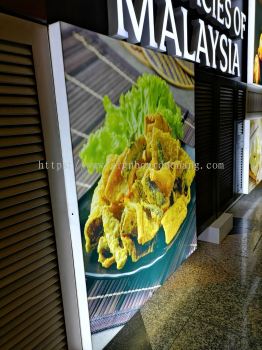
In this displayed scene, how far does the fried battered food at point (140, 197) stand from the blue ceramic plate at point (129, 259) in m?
0.04

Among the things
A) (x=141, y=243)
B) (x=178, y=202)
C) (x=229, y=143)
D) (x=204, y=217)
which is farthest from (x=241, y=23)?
(x=141, y=243)

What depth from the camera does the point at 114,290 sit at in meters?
1.80

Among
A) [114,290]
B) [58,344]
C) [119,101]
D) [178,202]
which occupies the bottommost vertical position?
[58,344]

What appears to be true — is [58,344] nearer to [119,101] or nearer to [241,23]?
[119,101]

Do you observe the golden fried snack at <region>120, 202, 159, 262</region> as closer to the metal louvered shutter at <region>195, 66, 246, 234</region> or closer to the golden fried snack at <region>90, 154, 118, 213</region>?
the golden fried snack at <region>90, 154, 118, 213</region>

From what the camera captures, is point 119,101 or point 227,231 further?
point 227,231

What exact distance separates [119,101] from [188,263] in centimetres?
219

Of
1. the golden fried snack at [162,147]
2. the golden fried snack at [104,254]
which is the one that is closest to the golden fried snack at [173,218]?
the golden fried snack at [162,147]

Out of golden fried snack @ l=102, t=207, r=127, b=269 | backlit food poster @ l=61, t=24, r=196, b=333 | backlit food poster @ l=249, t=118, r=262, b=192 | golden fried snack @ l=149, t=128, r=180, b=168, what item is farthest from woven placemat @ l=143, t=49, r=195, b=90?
backlit food poster @ l=249, t=118, r=262, b=192

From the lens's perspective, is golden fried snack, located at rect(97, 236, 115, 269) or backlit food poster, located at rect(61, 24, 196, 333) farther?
golden fried snack, located at rect(97, 236, 115, 269)

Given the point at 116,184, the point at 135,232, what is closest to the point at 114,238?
the point at 135,232

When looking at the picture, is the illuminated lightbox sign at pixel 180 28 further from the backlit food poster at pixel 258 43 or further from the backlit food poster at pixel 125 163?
the backlit food poster at pixel 258 43

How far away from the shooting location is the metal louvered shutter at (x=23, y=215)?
1.22m

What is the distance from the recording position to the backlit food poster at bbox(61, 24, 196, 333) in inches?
59.0
